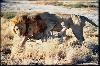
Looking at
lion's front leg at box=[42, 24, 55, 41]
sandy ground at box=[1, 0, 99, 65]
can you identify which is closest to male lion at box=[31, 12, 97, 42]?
lion's front leg at box=[42, 24, 55, 41]

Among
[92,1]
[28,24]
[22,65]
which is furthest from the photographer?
[92,1]

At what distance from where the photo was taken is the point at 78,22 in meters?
15.0

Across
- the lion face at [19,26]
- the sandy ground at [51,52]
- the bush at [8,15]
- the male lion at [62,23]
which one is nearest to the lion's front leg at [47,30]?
the male lion at [62,23]

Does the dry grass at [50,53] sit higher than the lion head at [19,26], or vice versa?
the lion head at [19,26]

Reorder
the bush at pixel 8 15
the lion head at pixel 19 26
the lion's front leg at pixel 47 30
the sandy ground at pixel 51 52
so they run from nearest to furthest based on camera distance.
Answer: the sandy ground at pixel 51 52
the lion head at pixel 19 26
the lion's front leg at pixel 47 30
the bush at pixel 8 15

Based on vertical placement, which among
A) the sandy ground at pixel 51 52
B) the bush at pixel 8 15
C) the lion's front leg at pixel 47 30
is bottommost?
the bush at pixel 8 15

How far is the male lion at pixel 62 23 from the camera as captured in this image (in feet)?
47.9

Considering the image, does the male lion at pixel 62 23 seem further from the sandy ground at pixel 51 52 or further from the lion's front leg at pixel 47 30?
the sandy ground at pixel 51 52

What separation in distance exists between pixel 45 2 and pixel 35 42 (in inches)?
492

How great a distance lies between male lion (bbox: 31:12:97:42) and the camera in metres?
14.6

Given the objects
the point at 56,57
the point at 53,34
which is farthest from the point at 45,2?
the point at 56,57

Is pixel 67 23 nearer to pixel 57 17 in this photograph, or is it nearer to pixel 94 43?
pixel 57 17

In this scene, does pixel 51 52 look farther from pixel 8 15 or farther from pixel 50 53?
pixel 8 15

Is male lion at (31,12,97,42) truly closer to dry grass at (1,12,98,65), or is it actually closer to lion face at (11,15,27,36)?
dry grass at (1,12,98,65)
